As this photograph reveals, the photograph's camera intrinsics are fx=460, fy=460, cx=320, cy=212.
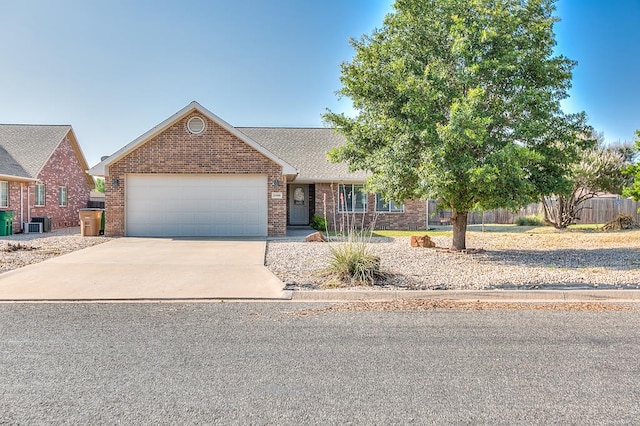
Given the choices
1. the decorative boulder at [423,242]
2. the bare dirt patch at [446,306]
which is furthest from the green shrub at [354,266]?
the decorative boulder at [423,242]

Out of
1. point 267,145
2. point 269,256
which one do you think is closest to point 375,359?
point 269,256

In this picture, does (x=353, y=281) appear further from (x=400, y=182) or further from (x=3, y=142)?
(x=3, y=142)

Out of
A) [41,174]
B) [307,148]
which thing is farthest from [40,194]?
[307,148]

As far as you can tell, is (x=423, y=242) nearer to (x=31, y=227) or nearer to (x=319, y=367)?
(x=319, y=367)

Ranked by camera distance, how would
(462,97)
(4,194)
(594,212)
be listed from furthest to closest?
1. (594,212)
2. (4,194)
3. (462,97)

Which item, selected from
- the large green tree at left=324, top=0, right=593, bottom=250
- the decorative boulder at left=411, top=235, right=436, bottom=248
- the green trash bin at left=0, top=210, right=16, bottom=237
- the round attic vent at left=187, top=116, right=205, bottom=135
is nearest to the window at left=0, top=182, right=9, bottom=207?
the green trash bin at left=0, top=210, right=16, bottom=237

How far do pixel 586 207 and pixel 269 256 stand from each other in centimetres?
2256

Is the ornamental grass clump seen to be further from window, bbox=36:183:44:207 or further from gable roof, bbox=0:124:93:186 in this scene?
window, bbox=36:183:44:207

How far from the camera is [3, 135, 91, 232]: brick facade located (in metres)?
20.5

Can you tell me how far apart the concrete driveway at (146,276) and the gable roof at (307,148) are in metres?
9.35

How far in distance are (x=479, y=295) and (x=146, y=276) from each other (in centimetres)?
632

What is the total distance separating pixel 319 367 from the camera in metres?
4.34

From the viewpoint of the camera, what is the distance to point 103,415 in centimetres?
334

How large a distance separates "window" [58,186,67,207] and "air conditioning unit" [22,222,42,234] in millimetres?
4027
